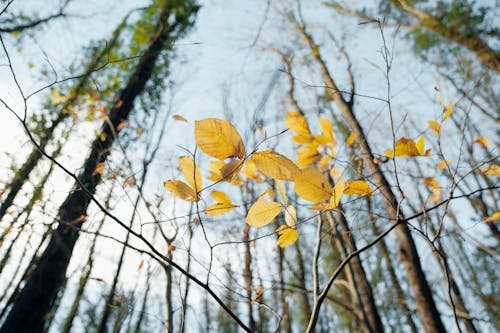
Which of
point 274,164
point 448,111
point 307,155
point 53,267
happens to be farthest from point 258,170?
point 53,267

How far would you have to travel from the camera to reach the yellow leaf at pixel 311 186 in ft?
1.49

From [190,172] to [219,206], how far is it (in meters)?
0.09

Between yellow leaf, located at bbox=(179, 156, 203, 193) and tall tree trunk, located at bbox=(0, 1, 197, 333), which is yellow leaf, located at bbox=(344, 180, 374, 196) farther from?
tall tree trunk, located at bbox=(0, 1, 197, 333)

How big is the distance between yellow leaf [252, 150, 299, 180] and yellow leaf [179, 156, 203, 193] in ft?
0.35

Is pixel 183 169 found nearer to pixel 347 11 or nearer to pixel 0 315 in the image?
pixel 0 315

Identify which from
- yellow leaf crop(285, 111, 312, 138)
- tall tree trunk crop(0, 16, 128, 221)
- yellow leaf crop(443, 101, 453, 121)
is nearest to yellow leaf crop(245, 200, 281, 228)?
yellow leaf crop(285, 111, 312, 138)

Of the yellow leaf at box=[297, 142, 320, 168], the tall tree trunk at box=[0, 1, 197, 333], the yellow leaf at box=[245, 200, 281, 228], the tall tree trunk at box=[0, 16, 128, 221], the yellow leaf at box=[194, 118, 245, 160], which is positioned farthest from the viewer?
the tall tree trunk at box=[0, 16, 128, 221]

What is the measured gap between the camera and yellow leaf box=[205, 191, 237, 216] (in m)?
0.52

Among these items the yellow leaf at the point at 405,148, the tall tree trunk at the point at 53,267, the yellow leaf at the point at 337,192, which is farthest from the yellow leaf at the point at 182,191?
the tall tree trunk at the point at 53,267

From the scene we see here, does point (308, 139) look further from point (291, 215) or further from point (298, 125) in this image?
point (291, 215)

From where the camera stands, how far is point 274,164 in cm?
45

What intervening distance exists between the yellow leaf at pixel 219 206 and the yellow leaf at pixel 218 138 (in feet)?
0.43

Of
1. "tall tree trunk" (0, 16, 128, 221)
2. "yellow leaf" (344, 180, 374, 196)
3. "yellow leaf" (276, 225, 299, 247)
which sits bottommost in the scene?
"yellow leaf" (276, 225, 299, 247)

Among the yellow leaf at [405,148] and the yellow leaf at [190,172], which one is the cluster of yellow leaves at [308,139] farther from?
the yellow leaf at [190,172]
